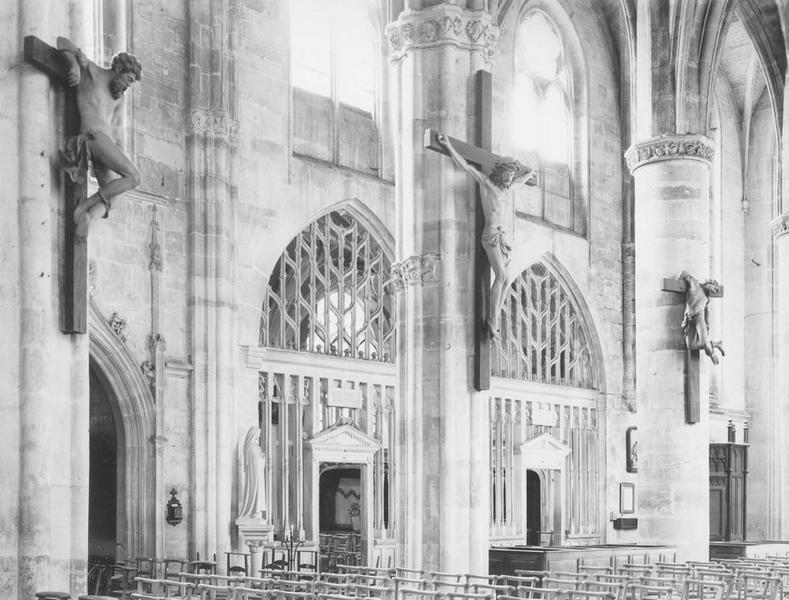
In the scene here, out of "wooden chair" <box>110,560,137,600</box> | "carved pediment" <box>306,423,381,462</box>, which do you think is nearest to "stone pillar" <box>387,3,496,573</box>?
"wooden chair" <box>110,560,137,600</box>

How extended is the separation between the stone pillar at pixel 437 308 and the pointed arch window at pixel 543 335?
11191 mm

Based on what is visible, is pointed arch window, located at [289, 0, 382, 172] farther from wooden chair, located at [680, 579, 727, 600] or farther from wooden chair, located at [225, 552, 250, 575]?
wooden chair, located at [680, 579, 727, 600]

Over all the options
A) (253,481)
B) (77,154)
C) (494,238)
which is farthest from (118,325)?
(77,154)

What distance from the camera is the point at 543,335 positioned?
1174 inches

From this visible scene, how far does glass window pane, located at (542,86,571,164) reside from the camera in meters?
30.7

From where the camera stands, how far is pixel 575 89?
3130 cm

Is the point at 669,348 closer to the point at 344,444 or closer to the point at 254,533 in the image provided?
the point at 344,444

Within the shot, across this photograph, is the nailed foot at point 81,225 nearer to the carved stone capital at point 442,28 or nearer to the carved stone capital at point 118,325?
the carved stone capital at point 442,28

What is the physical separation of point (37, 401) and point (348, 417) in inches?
570

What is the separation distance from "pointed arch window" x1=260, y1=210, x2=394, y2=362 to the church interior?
8cm

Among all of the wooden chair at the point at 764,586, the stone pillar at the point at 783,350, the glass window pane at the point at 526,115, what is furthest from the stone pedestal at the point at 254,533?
the glass window pane at the point at 526,115

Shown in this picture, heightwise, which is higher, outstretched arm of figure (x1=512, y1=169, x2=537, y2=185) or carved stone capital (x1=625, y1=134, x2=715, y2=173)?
carved stone capital (x1=625, y1=134, x2=715, y2=173)

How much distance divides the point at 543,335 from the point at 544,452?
300 centimetres

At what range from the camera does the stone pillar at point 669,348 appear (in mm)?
20703
